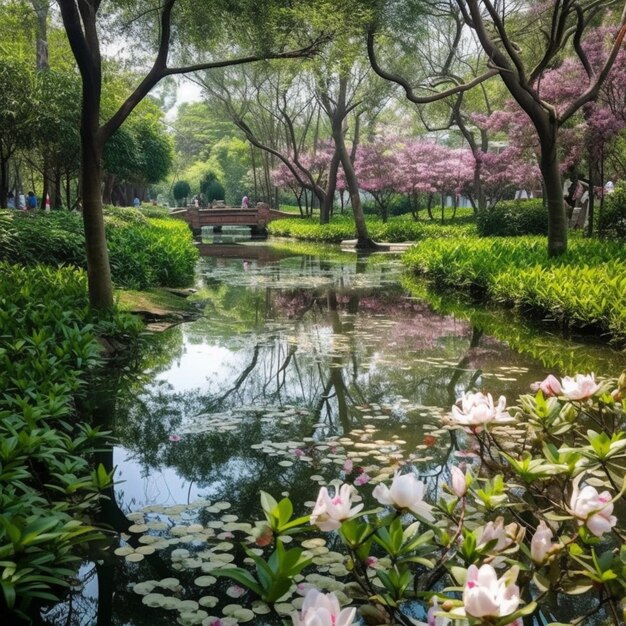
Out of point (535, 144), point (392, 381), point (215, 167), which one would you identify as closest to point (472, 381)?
point (392, 381)

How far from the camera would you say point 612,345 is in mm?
6906

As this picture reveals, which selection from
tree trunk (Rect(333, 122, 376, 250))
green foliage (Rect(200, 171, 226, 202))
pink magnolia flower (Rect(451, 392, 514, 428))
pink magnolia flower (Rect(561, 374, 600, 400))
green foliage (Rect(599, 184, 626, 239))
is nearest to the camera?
pink magnolia flower (Rect(451, 392, 514, 428))

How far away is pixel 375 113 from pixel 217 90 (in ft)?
25.2

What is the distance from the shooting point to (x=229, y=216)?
34781 mm

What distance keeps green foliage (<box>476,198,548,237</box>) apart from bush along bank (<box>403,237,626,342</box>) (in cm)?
510

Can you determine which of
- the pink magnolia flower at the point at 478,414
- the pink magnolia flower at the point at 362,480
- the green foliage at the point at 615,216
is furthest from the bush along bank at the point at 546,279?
the pink magnolia flower at the point at 478,414

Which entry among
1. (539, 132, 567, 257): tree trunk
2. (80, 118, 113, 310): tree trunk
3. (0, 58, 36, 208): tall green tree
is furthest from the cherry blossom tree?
(80, 118, 113, 310): tree trunk

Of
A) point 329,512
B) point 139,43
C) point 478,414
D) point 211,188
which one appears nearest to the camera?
point 329,512

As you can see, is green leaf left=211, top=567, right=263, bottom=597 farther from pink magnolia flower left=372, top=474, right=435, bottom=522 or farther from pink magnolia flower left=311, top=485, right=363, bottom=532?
pink magnolia flower left=372, top=474, right=435, bottom=522

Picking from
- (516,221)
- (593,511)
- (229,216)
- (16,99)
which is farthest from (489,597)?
(229,216)

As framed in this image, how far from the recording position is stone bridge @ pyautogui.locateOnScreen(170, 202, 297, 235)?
33938mm

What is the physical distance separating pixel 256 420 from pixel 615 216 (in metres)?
13.5

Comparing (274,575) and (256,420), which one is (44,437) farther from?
(274,575)

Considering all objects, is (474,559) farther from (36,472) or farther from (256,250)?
(256,250)
